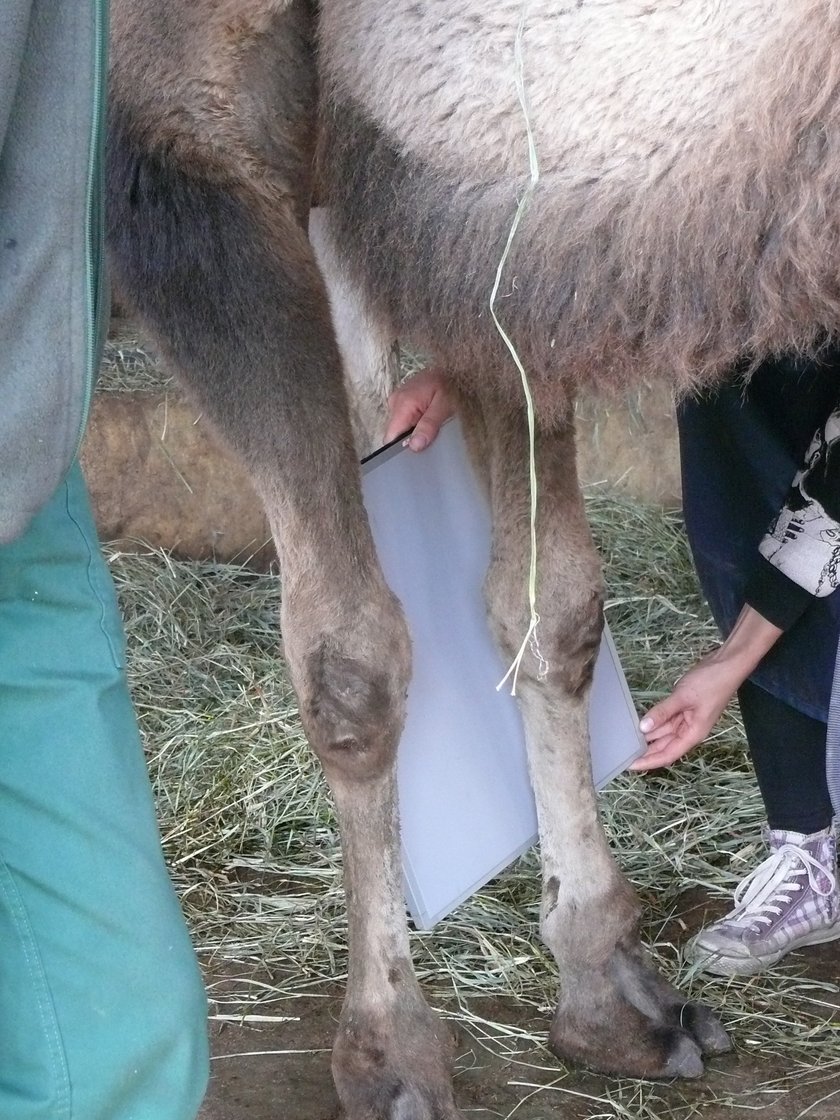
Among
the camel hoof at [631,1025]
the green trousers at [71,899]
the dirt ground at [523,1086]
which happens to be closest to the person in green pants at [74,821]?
the green trousers at [71,899]

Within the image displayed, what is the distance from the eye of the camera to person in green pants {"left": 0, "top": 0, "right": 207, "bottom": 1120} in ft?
3.92

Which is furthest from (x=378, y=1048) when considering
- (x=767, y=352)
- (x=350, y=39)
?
(x=350, y=39)

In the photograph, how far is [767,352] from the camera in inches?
57.2

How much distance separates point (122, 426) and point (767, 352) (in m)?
2.29

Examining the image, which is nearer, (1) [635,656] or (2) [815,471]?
(2) [815,471]

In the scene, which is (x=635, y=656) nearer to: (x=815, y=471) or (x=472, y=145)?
(x=815, y=471)

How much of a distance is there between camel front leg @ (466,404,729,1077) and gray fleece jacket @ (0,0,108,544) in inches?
33.1

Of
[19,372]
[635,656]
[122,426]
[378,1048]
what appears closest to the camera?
[19,372]

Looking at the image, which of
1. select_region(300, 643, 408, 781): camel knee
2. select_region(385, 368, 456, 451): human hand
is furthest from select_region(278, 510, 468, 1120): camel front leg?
select_region(385, 368, 456, 451): human hand

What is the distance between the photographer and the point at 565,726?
201 cm

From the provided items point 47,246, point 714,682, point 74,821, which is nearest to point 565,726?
point 714,682

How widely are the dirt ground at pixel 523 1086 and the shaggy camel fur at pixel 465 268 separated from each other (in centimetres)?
4

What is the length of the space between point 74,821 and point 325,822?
122 cm

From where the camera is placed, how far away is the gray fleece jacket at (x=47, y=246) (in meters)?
1.15
